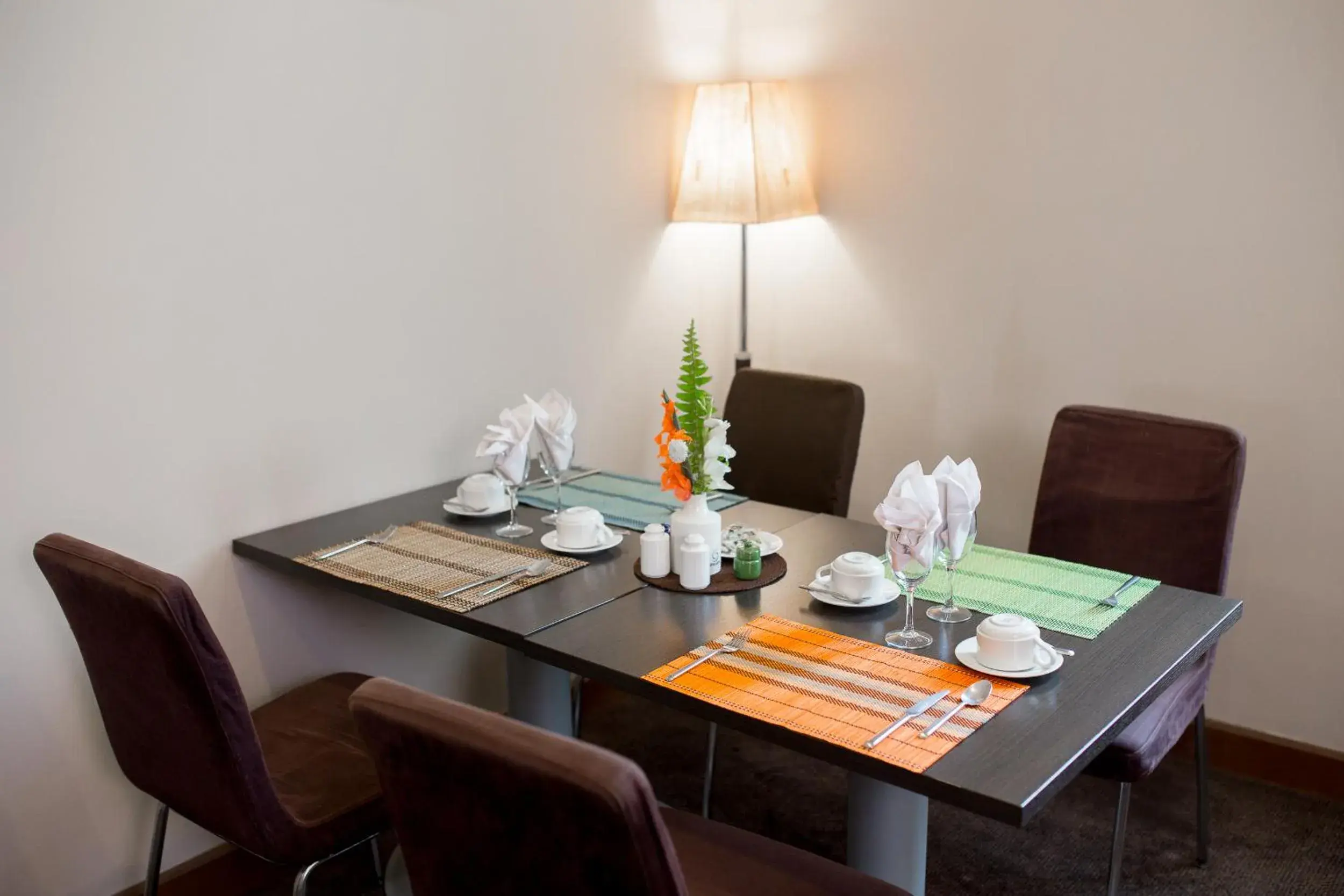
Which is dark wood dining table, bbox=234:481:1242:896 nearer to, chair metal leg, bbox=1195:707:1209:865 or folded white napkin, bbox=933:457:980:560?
folded white napkin, bbox=933:457:980:560

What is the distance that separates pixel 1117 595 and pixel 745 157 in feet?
5.11

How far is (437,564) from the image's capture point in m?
2.18

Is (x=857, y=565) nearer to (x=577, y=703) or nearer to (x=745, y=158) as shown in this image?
(x=577, y=703)

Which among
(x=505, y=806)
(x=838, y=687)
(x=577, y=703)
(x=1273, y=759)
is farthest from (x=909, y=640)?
(x=1273, y=759)

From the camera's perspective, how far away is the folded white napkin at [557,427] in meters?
2.37

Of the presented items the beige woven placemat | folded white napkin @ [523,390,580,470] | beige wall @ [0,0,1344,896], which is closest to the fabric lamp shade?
beige wall @ [0,0,1344,896]

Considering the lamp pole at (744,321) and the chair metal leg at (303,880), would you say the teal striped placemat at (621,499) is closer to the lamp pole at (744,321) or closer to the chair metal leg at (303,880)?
the lamp pole at (744,321)

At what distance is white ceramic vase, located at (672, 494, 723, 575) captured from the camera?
2.03 m

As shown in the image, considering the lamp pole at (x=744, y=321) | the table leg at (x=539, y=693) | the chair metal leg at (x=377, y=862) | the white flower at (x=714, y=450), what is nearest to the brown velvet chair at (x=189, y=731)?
the chair metal leg at (x=377, y=862)

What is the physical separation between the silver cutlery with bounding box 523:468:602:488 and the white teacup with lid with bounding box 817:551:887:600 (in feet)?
2.97

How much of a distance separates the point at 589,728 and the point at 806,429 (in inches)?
37.3

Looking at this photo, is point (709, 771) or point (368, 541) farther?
point (709, 771)

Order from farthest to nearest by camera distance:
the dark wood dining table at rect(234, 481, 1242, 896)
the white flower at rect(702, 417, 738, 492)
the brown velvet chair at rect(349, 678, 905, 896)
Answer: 1. the white flower at rect(702, 417, 738, 492)
2. the dark wood dining table at rect(234, 481, 1242, 896)
3. the brown velvet chair at rect(349, 678, 905, 896)

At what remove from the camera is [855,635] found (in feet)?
5.96
